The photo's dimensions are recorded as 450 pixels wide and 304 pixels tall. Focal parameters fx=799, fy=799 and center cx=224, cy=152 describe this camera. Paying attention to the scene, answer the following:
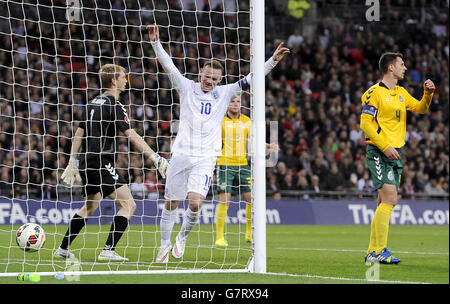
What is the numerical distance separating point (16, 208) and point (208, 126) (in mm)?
8392

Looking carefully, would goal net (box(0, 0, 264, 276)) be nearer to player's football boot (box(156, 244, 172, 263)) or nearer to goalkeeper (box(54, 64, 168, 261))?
player's football boot (box(156, 244, 172, 263))

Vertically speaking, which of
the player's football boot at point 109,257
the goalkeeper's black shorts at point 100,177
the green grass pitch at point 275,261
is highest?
the goalkeeper's black shorts at point 100,177

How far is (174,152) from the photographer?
8625mm

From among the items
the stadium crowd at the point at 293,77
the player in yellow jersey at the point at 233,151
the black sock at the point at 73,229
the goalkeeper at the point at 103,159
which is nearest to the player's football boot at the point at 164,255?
the goalkeeper at the point at 103,159

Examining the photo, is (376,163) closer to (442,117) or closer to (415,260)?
(415,260)

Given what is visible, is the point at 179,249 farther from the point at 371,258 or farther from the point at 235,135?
the point at 235,135

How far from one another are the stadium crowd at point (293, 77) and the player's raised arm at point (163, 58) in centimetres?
692

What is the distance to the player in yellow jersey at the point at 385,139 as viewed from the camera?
8414 millimetres

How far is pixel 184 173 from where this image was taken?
340 inches

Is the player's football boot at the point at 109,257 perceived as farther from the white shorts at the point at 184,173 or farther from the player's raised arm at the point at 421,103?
the player's raised arm at the point at 421,103

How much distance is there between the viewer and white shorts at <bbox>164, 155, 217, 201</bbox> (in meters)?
8.52

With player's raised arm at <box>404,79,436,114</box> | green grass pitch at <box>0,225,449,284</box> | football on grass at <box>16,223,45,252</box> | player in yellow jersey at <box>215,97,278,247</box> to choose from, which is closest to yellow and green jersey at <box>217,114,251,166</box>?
player in yellow jersey at <box>215,97,278,247</box>

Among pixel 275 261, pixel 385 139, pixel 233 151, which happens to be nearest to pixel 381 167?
pixel 385 139

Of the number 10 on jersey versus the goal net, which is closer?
the goal net
